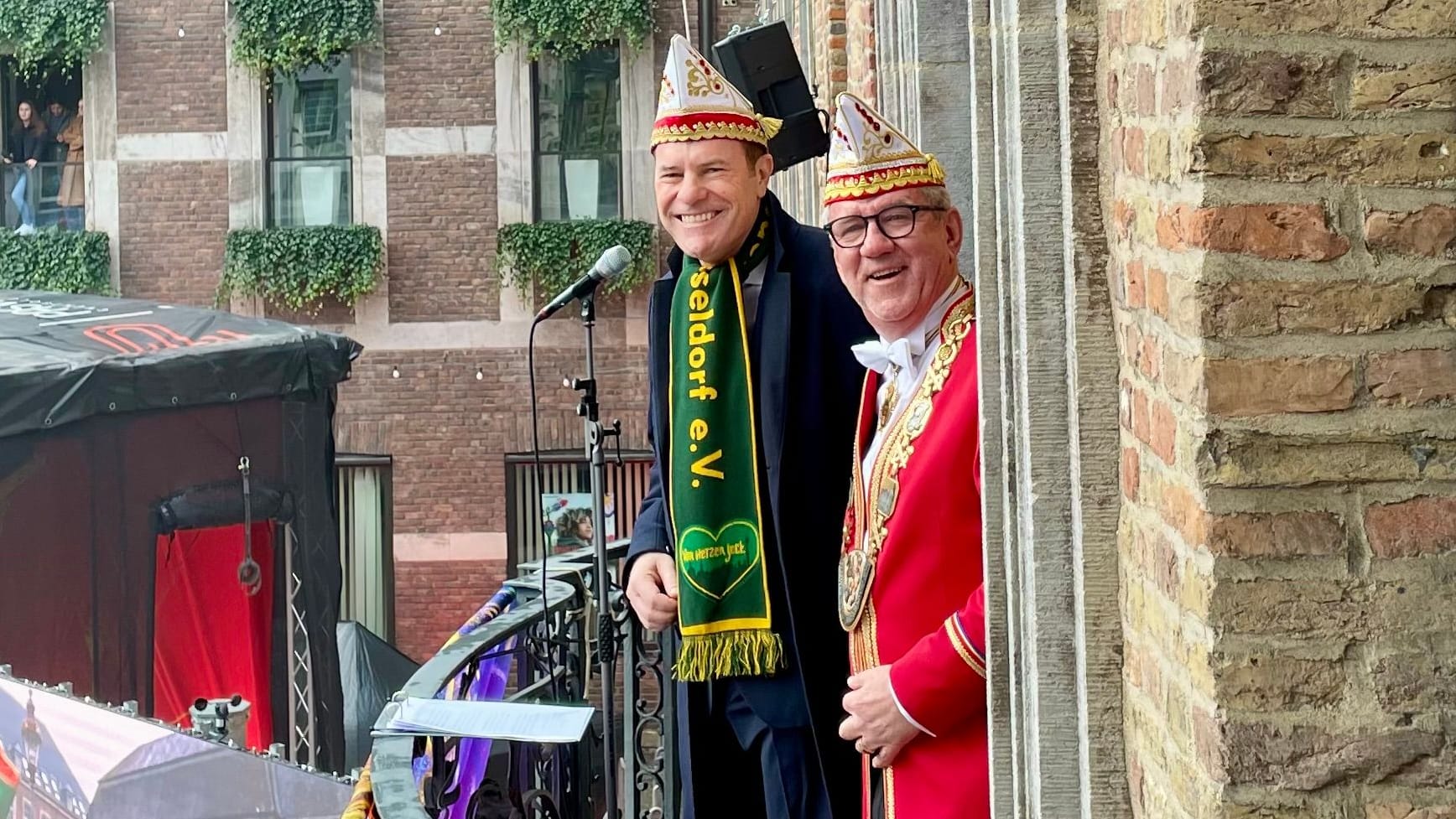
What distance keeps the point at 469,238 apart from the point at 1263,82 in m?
11.9

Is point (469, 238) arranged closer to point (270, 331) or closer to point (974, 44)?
point (270, 331)

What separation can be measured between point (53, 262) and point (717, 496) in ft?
37.7

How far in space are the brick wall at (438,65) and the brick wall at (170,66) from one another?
55.7 inches

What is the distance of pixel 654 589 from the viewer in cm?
321

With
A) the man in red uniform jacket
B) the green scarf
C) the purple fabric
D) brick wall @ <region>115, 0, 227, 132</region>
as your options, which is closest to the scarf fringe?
the green scarf

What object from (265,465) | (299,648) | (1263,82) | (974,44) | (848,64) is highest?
(848,64)

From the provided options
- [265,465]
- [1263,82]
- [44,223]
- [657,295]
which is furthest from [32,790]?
[44,223]

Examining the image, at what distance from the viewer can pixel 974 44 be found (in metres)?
2.28

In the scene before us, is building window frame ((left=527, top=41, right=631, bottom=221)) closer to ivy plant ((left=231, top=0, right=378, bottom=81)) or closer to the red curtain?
ivy plant ((left=231, top=0, right=378, bottom=81))

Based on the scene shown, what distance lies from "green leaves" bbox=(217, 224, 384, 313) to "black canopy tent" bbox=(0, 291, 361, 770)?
3.81 metres

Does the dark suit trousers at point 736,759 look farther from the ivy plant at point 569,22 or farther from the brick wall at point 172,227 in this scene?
the brick wall at point 172,227

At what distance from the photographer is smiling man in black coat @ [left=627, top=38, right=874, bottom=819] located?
3.01m

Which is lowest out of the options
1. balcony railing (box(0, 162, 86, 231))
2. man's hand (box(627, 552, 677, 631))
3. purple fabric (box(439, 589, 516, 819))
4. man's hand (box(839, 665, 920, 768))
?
purple fabric (box(439, 589, 516, 819))

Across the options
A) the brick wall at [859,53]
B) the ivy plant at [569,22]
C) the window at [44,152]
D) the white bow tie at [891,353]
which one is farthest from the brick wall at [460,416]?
the white bow tie at [891,353]
